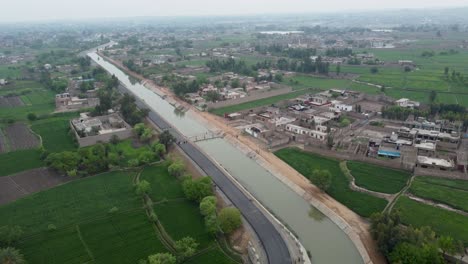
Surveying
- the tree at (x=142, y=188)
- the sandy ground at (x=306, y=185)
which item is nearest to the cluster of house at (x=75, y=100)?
the sandy ground at (x=306, y=185)

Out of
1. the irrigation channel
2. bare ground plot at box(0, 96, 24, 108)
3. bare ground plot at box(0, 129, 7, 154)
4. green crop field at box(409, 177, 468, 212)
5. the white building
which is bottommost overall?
the irrigation channel

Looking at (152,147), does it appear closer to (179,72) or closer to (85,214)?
(85,214)

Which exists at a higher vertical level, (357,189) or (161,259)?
(161,259)

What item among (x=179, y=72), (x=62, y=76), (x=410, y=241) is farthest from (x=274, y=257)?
(x=62, y=76)

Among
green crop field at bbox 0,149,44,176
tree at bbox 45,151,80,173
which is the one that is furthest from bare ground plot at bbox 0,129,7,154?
tree at bbox 45,151,80,173

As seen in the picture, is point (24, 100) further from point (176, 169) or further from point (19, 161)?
point (176, 169)

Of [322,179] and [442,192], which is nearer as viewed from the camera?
[442,192]

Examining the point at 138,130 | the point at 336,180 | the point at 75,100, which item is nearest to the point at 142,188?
the point at 138,130

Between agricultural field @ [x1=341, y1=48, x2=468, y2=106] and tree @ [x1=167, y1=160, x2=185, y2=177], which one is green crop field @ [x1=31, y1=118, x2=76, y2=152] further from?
agricultural field @ [x1=341, y1=48, x2=468, y2=106]
